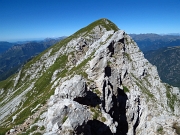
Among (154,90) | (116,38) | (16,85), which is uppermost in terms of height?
(116,38)

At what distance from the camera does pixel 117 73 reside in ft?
168

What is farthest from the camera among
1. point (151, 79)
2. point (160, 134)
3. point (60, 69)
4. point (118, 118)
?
point (60, 69)

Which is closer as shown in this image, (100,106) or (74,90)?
(74,90)

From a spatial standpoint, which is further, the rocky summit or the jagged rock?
the jagged rock

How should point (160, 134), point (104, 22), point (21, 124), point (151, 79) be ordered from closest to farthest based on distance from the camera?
point (21, 124) < point (160, 134) < point (151, 79) < point (104, 22)

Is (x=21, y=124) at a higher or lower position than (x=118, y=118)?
higher

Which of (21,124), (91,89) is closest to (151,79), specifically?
(91,89)

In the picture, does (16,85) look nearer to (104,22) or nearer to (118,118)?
(104,22)

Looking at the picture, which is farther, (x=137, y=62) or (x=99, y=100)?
(x=137, y=62)

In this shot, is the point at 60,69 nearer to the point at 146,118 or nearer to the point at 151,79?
the point at 151,79

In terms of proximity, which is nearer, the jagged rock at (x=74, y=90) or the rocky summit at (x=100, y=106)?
the rocky summit at (x=100, y=106)

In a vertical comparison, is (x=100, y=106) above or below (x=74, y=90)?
below

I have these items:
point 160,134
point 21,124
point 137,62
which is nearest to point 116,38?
point 137,62

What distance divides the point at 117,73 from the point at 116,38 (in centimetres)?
2189
